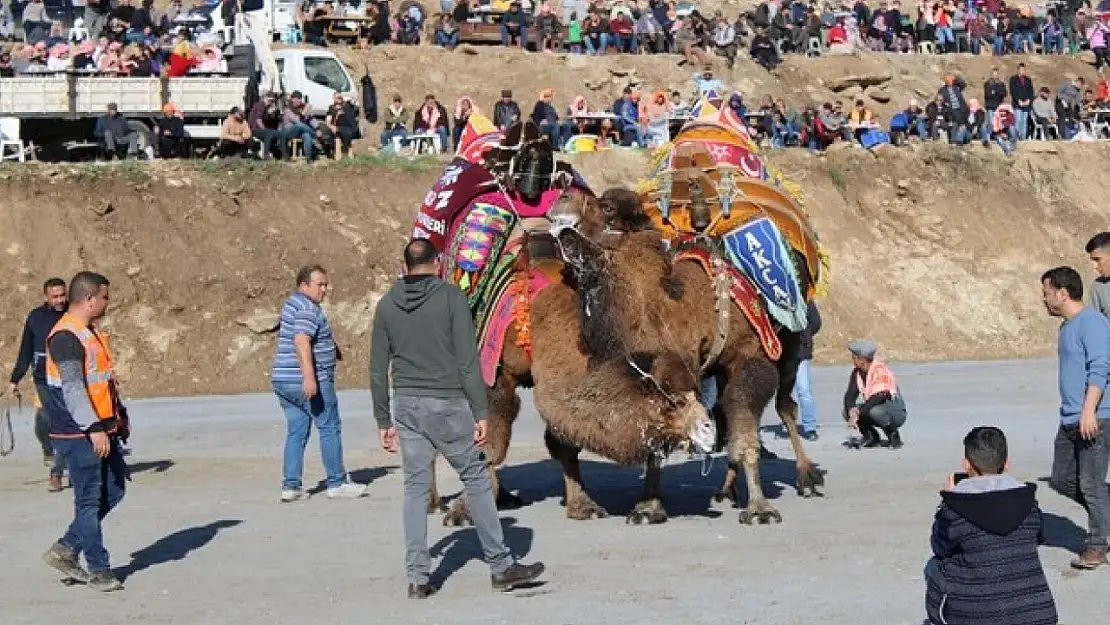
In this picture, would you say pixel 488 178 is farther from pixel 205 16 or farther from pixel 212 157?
pixel 205 16

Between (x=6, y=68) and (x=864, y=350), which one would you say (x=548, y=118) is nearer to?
(x=6, y=68)

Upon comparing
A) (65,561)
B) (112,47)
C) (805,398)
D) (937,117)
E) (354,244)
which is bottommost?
(354,244)

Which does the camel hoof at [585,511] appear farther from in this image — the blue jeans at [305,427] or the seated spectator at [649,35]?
the seated spectator at [649,35]

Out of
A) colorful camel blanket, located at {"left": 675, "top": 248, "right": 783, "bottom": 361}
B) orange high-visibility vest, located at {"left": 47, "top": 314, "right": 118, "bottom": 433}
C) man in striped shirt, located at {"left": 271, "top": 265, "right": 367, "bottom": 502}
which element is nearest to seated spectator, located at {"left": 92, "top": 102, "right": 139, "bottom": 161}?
man in striped shirt, located at {"left": 271, "top": 265, "right": 367, "bottom": 502}

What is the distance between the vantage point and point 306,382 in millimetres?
14430

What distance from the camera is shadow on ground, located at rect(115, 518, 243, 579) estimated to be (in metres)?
12.0

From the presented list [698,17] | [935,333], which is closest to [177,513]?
[935,333]

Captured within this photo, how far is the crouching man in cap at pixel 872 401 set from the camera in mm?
17578

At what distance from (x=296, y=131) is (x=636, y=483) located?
63.3ft

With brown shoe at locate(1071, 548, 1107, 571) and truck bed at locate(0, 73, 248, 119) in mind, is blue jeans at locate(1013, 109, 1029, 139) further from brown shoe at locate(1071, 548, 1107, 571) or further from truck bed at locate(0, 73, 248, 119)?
brown shoe at locate(1071, 548, 1107, 571)

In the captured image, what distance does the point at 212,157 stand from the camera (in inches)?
1297

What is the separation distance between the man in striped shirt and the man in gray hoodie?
12.8 feet

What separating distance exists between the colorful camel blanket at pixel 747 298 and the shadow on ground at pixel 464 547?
7.73 feet

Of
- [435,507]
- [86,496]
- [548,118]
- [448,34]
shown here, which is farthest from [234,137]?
[86,496]
